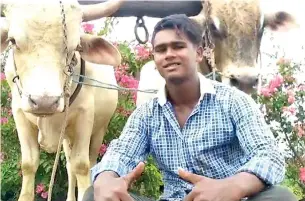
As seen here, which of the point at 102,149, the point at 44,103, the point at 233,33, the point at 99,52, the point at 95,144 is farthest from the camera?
the point at 102,149

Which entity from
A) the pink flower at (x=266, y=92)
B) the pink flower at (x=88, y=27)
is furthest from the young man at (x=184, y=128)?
the pink flower at (x=266, y=92)

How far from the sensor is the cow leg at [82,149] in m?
4.02

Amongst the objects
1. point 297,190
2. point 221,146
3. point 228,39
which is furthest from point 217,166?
point 297,190

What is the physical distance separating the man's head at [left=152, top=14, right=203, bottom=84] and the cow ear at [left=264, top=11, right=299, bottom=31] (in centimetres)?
225

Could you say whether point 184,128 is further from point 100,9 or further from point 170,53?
point 100,9

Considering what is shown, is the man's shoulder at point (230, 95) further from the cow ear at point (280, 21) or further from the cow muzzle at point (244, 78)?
the cow ear at point (280, 21)

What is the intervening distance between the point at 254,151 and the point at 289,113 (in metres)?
3.85

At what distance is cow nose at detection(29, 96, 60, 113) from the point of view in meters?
3.13

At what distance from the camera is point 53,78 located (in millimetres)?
3244

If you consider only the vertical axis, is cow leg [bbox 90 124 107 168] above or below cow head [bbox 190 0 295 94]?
below

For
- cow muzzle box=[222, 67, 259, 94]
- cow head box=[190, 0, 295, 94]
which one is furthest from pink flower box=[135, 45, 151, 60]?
cow muzzle box=[222, 67, 259, 94]

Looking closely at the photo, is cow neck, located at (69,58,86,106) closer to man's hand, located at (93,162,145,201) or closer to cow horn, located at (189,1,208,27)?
cow horn, located at (189,1,208,27)

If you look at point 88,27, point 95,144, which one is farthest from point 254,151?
point 88,27

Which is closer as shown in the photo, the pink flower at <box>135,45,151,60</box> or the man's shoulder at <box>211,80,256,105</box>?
the man's shoulder at <box>211,80,256,105</box>
